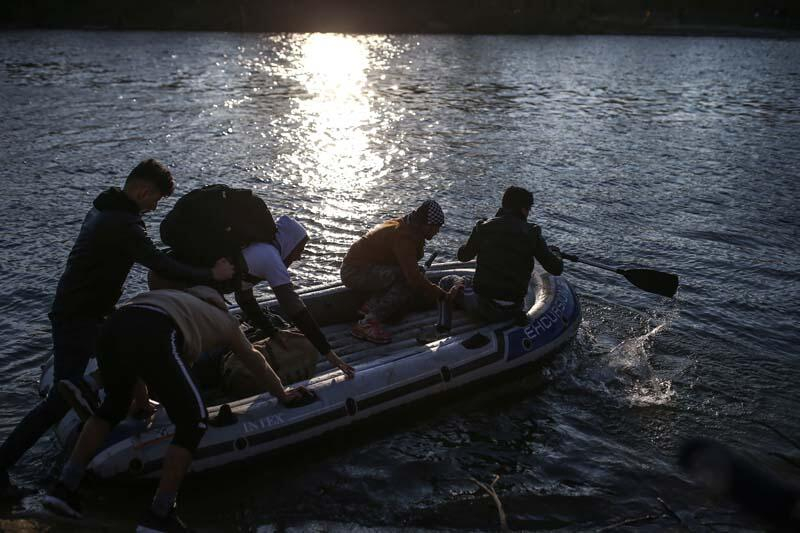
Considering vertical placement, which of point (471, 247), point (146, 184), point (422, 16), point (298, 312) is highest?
point (146, 184)

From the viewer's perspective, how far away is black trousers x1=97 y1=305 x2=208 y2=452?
484cm

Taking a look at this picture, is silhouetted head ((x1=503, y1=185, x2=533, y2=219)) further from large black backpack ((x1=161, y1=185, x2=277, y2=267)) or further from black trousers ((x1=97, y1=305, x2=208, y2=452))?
black trousers ((x1=97, y1=305, x2=208, y2=452))

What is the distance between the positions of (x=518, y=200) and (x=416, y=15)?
2657 inches

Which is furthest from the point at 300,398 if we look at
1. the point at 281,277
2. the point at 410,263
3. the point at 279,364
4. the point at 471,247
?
the point at 471,247

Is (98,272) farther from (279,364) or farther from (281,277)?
(279,364)

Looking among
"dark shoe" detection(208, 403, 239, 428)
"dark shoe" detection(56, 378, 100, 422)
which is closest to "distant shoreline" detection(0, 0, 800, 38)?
"dark shoe" detection(208, 403, 239, 428)

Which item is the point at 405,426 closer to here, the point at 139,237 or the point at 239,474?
the point at 239,474

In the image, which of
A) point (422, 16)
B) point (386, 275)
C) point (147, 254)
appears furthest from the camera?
point (422, 16)

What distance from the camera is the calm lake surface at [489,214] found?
6.55 meters

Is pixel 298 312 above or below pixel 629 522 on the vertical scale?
above

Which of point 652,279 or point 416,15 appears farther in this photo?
point 416,15

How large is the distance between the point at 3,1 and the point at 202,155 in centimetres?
5227

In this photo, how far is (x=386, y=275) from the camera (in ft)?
27.1

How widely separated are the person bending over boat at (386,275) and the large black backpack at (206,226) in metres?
2.21
